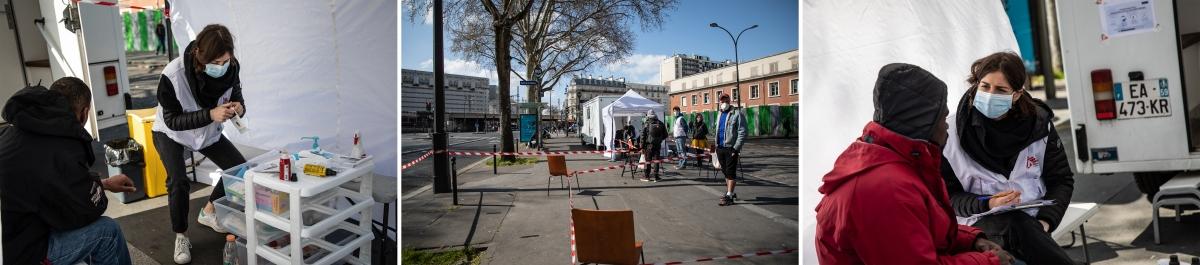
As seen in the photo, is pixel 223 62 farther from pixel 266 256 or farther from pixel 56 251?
pixel 56 251

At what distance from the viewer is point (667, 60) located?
1520 millimetres

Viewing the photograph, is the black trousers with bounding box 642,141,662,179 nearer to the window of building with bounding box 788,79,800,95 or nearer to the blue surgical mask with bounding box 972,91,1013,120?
the window of building with bounding box 788,79,800,95

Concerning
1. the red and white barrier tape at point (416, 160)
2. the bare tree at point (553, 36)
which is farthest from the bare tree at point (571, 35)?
the red and white barrier tape at point (416, 160)

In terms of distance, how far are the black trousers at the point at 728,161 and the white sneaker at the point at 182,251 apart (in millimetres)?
1747

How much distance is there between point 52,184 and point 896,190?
7.49 ft

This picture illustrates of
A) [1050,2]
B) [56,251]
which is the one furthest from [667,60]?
[56,251]

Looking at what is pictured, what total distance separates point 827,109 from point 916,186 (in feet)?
2.40

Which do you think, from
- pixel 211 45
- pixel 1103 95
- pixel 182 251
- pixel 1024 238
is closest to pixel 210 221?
pixel 182 251

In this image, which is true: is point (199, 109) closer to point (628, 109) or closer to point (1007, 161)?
point (628, 109)

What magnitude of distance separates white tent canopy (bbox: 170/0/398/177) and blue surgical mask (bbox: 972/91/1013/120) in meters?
1.82

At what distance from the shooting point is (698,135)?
5.49 feet

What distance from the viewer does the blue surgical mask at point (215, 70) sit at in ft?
4.84

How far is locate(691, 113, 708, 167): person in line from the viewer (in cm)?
165

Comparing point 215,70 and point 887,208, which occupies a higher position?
point 215,70
